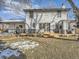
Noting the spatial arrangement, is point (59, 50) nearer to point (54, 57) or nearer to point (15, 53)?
point (54, 57)

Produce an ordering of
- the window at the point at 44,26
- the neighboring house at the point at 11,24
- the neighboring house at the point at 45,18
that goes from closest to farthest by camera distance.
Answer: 1. the window at the point at 44,26
2. the neighboring house at the point at 45,18
3. the neighboring house at the point at 11,24

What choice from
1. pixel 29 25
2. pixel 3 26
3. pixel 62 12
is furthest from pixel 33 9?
pixel 3 26

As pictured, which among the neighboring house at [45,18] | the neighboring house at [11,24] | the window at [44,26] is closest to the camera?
the window at [44,26]

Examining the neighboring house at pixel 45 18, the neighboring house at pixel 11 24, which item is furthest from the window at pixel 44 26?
the neighboring house at pixel 11 24

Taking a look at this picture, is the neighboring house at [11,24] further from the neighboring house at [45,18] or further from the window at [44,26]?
the window at [44,26]

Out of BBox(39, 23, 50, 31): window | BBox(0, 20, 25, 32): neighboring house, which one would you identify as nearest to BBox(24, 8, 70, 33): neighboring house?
BBox(39, 23, 50, 31): window

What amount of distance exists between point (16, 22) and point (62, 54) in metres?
26.8

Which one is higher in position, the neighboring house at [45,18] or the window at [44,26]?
the neighboring house at [45,18]

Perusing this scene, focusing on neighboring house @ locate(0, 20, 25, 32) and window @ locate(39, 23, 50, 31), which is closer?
window @ locate(39, 23, 50, 31)

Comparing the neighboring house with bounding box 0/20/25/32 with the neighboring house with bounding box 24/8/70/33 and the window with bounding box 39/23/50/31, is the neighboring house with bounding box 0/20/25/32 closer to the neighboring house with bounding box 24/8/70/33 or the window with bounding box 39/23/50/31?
the neighboring house with bounding box 24/8/70/33

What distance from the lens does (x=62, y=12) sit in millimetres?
31266

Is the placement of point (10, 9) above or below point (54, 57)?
above

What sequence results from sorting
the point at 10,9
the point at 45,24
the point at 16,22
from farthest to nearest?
the point at 16,22 < the point at 45,24 < the point at 10,9

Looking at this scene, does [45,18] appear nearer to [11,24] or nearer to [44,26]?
[44,26]
